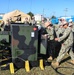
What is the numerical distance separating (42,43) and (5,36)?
1395 millimetres

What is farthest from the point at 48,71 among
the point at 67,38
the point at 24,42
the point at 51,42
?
the point at 51,42

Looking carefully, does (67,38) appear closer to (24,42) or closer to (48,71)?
(48,71)

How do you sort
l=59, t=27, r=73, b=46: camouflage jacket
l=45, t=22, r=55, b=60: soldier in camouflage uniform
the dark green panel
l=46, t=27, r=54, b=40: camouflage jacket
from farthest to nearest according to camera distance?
l=46, t=27, r=54, b=40: camouflage jacket < l=45, t=22, r=55, b=60: soldier in camouflage uniform < l=59, t=27, r=73, b=46: camouflage jacket < the dark green panel

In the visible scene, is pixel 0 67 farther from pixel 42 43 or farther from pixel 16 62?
Result: pixel 42 43

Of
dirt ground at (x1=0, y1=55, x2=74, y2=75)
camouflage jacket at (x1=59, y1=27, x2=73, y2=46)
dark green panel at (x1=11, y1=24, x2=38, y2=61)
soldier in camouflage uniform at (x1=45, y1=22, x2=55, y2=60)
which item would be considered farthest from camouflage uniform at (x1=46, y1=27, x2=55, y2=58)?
dark green panel at (x1=11, y1=24, x2=38, y2=61)

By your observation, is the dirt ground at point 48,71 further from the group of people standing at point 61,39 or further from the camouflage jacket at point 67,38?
the camouflage jacket at point 67,38

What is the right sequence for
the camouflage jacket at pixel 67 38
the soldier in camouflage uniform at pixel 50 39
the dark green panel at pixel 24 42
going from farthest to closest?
the soldier in camouflage uniform at pixel 50 39 < the camouflage jacket at pixel 67 38 < the dark green panel at pixel 24 42

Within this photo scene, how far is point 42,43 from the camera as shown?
8.46 meters

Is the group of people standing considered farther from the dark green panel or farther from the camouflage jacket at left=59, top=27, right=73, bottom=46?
the dark green panel

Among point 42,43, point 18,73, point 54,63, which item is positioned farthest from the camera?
point 54,63

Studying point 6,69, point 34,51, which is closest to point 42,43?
point 34,51

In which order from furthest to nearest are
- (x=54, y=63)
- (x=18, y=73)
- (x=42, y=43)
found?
1. (x=54, y=63)
2. (x=42, y=43)
3. (x=18, y=73)

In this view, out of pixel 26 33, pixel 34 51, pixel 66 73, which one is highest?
pixel 26 33

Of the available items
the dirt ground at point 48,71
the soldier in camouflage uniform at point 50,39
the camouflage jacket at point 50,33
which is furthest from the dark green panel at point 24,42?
the camouflage jacket at point 50,33
